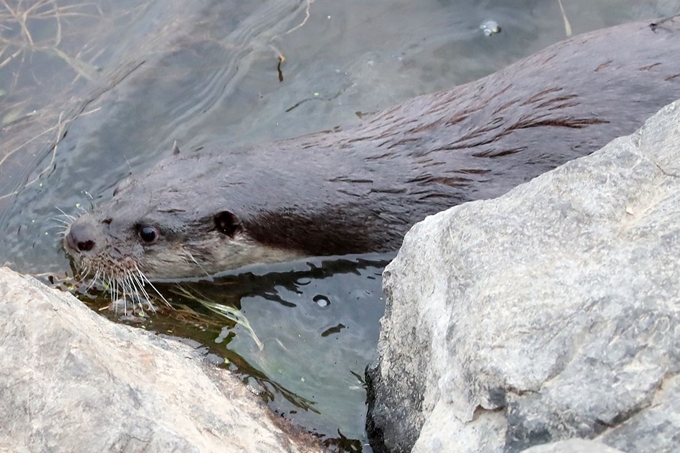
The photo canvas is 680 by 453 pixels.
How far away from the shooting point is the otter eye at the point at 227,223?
4203mm

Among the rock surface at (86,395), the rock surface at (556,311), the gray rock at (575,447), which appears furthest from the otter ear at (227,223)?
the gray rock at (575,447)

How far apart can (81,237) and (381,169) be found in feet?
5.34

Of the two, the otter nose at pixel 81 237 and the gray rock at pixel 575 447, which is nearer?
the gray rock at pixel 575 447

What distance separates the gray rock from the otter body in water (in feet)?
7.47

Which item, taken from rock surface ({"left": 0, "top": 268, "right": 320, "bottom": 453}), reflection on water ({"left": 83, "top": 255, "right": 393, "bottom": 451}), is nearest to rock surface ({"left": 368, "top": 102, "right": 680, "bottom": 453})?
rock surface ({"left": 0, "top": 268, "right": 320, "bottom": 453})

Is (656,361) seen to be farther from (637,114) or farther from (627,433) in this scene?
(637,114)

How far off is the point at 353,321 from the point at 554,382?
7.51 feet

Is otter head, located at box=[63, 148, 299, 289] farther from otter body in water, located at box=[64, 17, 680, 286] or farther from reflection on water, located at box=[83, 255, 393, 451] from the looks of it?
reflection on water, located at box=[83, 255, 393, 451]

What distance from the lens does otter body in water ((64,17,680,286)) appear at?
379cm

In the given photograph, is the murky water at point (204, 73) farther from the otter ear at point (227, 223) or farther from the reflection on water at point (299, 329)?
the otter ear at point (227, 223)

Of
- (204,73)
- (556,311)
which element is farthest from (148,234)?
(556,311)

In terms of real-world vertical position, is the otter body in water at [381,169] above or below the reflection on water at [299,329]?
above

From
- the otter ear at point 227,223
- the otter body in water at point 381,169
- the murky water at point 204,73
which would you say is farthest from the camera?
the murky water at point 204,73

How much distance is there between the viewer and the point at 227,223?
4.25 meters
